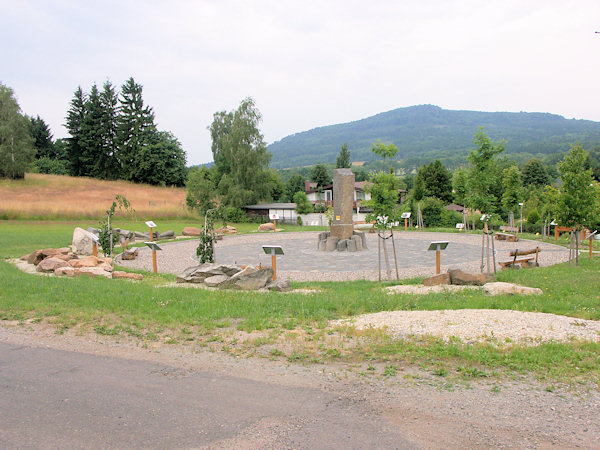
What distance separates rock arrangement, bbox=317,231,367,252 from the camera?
23.0m

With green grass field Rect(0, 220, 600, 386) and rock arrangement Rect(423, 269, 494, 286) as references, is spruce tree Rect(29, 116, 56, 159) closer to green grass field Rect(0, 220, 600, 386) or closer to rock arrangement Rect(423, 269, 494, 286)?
green grass field Rect(0, 220, 600, 386)

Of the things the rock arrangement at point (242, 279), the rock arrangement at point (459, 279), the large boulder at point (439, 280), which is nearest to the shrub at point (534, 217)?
the rock arrangement at point (459, 279)

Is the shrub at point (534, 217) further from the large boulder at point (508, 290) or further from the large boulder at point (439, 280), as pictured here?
the large boulder at point (508, 290)

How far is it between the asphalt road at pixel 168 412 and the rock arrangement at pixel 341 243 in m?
17.3

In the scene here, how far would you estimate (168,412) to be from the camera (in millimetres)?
4789

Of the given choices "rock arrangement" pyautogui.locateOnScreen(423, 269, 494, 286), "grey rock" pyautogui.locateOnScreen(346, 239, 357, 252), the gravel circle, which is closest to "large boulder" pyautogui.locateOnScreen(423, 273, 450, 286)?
"rock arrangement" pyautogui.locateOnScreen(423, 269, 494, 286)

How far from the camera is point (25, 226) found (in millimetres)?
39469

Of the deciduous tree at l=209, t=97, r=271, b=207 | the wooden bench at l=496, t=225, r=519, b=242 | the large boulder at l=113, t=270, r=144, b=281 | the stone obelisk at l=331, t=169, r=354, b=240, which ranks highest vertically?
the deciduous tree at l=209, t=97, r=271, b=207

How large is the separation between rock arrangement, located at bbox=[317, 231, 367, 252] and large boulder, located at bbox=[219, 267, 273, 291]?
11254mm

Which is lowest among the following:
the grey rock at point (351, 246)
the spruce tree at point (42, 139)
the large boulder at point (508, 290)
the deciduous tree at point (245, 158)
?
the grey rock at point (351, 246)

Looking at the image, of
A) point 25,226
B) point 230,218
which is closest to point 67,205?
point 25,226

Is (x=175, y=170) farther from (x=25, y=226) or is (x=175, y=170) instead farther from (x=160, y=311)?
(x=160, y=311)

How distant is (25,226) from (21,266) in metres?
27.2

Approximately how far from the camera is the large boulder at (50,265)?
14555 millimetres
